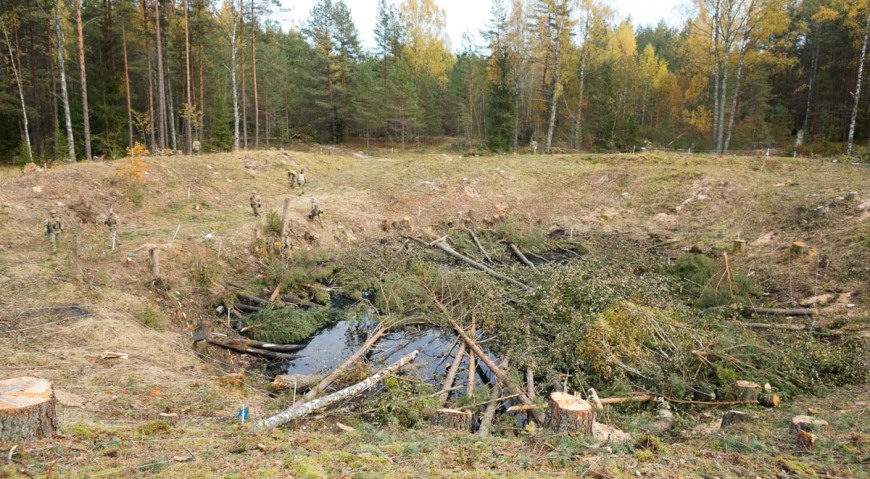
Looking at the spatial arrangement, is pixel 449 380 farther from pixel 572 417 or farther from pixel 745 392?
pixel 745 392

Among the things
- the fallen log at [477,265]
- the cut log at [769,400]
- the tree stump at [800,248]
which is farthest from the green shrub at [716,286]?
the cut log at [769,400]

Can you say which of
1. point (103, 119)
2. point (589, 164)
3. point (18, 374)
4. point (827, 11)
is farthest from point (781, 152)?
point (103, 119)

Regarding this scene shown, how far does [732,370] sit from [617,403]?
172cm

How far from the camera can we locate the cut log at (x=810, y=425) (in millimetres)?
4523

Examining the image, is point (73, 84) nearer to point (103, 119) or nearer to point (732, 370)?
point (103, 119)

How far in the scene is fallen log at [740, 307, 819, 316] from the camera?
28.4 ft

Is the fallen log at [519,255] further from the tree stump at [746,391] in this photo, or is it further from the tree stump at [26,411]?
the tree stump at [26,411]

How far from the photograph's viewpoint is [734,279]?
9641mm

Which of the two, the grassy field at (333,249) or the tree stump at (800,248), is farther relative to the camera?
the tree stump at (800,248)

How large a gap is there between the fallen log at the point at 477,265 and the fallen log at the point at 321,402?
459 cm

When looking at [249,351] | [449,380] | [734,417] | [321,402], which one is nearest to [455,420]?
[449,380]

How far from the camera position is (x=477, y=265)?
13383mm

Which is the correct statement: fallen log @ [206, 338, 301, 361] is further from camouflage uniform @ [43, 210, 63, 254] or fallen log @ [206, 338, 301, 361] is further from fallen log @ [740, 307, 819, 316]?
fallen log @ [740, 307, 819, 316]

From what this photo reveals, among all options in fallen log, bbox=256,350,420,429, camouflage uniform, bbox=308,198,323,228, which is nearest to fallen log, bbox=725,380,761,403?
fallen log, bbox=256,350,420,429
